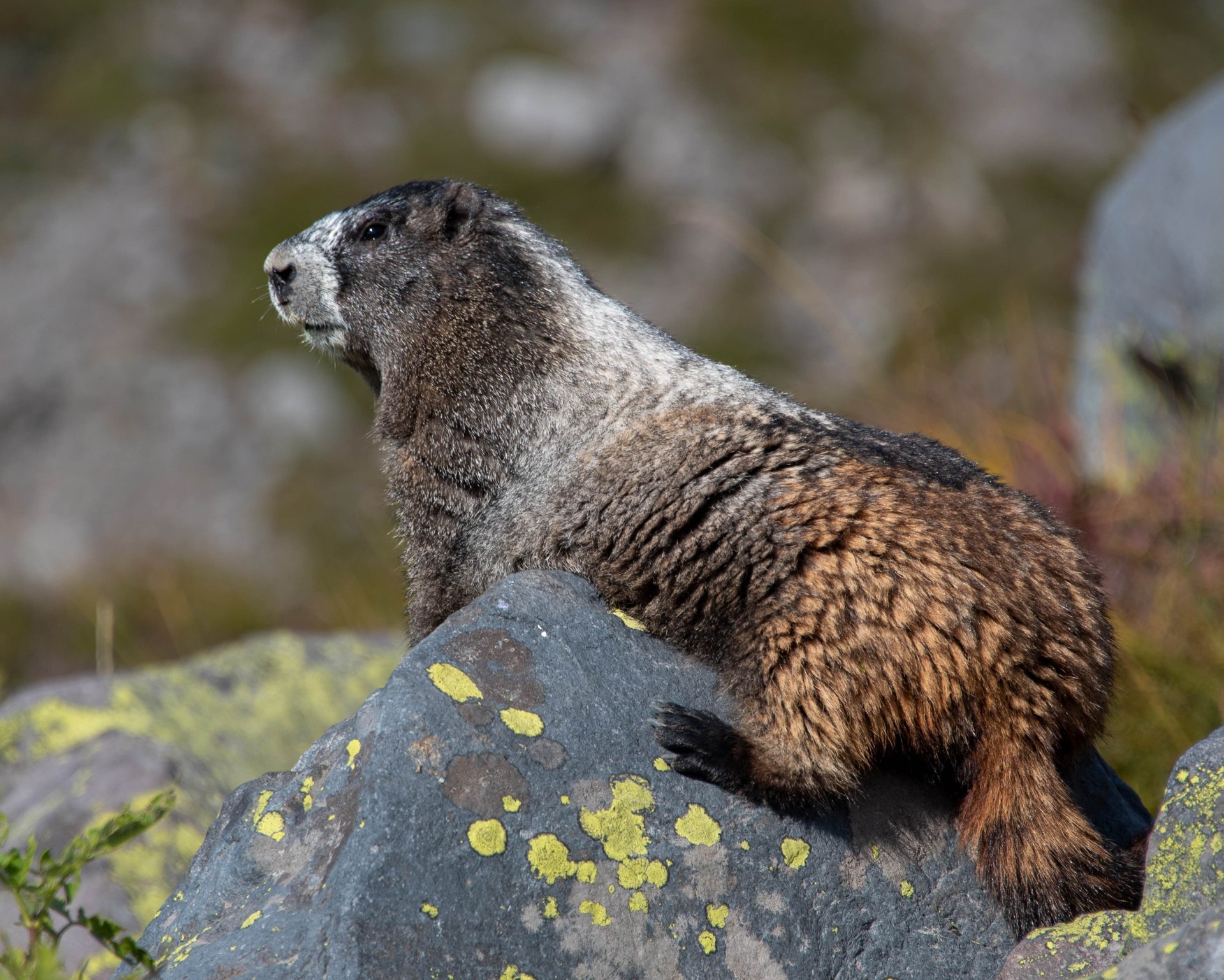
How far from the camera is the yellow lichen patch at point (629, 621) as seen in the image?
14.9 feet

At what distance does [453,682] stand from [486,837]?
1.79 ft

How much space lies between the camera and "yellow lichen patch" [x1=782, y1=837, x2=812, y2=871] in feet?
13.1

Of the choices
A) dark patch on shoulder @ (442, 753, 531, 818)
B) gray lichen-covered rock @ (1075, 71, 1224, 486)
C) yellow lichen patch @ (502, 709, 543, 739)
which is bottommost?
dark patch on shoulder @ (442, 753, 531, 818)

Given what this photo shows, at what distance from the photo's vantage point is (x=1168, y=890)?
368 cm

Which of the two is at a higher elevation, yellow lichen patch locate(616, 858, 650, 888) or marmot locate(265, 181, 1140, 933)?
marmot locate(265, 181, 1140, 933)

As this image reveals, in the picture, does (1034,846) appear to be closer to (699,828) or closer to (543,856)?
(699,828)

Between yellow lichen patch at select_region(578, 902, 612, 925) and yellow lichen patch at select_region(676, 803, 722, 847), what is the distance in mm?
377

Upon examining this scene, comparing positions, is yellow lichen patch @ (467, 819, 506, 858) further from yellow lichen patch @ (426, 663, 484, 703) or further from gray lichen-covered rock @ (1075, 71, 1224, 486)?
gray lichen-covered rock @ (1075, 71, 1224, 486)

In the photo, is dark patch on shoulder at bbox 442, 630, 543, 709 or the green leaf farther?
dark patch on shoulder at bbox 442, 630, 543, 709

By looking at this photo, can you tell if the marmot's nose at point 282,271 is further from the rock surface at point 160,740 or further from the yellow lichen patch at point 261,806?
the yellow lichen patch at point 261,806

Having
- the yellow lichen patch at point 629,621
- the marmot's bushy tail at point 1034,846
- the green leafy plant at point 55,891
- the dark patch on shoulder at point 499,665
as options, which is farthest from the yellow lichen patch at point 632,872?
the green leafy plant at point 55,891

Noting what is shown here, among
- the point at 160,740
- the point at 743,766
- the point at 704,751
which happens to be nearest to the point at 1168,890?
the point at 743,766

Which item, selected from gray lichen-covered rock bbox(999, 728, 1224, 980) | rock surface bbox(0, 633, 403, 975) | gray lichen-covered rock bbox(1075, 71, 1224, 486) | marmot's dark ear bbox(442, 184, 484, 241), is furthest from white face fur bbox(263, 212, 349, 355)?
gray lichen-covered rock bbox(1075, 71, 1224, 486)

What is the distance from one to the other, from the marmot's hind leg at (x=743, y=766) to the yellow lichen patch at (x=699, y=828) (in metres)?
0.12
